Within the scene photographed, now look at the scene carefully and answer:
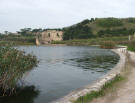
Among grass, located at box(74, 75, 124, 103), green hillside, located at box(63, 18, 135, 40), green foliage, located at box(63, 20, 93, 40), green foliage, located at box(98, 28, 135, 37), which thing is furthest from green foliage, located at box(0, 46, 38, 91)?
green foliage, located at box(63, 20, 93, 40)

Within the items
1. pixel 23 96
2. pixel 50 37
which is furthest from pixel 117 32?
pixel 23 96

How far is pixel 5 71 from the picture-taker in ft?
38.9

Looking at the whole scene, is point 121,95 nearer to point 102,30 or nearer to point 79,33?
point 79,33

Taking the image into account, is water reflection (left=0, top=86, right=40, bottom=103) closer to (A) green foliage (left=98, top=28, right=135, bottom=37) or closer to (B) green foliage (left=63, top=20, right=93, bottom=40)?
(A) green foliage (left=98, top=28, right=135, bottom=37)

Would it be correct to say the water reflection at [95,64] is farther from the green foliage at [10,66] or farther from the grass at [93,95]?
the green foliage at [10,66]

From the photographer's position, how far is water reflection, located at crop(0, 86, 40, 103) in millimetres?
11535

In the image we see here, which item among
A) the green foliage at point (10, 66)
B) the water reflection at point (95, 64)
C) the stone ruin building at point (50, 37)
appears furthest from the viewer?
the stone ruin building at point (50, 37)

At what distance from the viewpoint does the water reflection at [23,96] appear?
11.5 m

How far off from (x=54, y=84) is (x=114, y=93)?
6839mm

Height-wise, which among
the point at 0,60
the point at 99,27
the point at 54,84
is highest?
the point at 99,27

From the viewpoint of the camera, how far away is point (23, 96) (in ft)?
40.6

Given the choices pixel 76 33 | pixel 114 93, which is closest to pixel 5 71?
pixel 114 93

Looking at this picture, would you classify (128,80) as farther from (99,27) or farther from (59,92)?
(99,27)

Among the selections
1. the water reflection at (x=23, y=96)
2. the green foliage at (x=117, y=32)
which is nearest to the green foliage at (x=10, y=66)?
the water reflection at (x=23, y=96)
